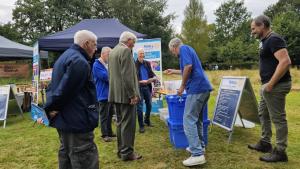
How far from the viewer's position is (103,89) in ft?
17.6

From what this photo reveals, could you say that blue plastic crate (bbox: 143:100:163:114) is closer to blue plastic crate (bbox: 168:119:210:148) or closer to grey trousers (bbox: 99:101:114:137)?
grey trousers (bbox: 99:101:114:137)

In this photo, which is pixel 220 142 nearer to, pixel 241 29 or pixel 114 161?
pixel 114 161

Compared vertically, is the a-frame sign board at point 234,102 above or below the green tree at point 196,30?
below

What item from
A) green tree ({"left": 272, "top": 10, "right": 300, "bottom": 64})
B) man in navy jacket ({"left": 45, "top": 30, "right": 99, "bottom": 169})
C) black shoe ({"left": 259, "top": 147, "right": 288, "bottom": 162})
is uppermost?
green tree ({"left": 272, "top": 10, "right": 300, "bottom": 64})

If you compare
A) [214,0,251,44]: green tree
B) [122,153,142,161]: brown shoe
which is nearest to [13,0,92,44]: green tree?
[214,0,251,44]: green tree

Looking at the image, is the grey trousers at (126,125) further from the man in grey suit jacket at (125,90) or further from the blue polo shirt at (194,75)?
the blue polo shirt at (194,75)

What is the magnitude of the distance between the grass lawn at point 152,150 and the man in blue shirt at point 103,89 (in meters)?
0.26

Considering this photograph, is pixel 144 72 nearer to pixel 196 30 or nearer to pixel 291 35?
pixel 291 35

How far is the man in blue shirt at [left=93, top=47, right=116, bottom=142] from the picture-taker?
209 inches

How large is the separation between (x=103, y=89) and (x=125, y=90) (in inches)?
49.3

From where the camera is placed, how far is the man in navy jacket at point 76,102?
2760 millimetres

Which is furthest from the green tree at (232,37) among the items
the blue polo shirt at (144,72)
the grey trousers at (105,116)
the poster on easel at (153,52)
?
the grey trousers at (105,116)

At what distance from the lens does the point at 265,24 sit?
156 inches

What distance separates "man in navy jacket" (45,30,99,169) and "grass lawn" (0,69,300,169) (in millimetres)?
1281
